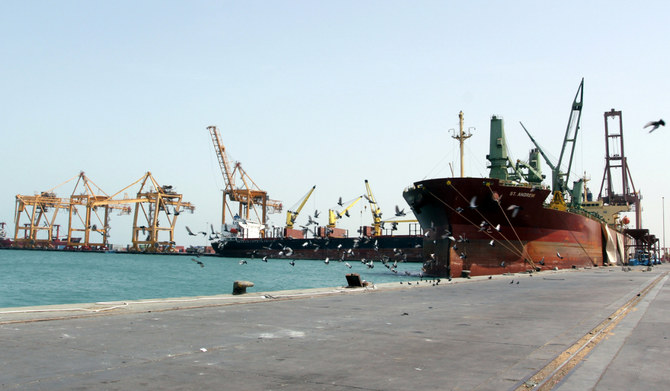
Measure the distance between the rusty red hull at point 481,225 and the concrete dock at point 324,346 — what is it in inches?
1109

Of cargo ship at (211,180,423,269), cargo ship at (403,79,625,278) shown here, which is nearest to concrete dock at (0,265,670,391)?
cargo ship at (403,79,625,278)

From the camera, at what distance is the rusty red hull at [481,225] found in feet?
144

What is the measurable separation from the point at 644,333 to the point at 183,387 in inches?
354

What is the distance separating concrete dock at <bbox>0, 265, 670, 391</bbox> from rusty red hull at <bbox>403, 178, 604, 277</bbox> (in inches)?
1109

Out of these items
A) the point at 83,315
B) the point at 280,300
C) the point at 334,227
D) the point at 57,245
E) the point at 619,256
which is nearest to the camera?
the point at 83,315

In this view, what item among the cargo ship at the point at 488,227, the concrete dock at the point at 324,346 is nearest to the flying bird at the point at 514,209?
the cargo ship at the point at 488,227

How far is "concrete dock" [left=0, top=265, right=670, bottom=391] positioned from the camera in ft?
21.4

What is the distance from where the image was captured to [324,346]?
9.01m

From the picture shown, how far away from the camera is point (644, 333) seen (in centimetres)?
1059

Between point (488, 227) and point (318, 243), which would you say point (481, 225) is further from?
point (318, 243)

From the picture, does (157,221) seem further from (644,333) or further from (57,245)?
(644,333)

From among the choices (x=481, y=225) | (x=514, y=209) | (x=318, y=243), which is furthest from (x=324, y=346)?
(x=318, y=243)

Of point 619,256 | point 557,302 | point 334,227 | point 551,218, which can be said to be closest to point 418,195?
point 551,218

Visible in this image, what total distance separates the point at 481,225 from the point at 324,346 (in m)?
36.3
